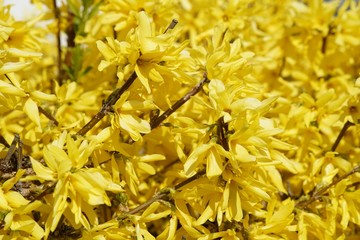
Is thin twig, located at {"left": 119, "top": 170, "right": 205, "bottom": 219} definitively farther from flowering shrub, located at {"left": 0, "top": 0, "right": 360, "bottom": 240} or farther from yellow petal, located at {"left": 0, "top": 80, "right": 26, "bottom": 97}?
yellow petal, located at {"left": 0, "top": 80, "right": 26, "bottom": 97}

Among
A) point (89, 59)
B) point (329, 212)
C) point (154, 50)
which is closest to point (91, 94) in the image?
point (89, 59)

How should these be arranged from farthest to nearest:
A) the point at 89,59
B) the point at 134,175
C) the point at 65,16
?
the point at 65,16, the point at 89,59, the point at 134,175

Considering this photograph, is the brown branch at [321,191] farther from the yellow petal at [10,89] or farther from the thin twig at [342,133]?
the yellow petal at [10,89]

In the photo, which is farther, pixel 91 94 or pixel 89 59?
pixel 89 59

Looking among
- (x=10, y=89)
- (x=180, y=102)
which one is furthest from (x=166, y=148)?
(x=10, y=89)

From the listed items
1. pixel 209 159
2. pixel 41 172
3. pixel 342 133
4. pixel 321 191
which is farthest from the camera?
pixel 342 133

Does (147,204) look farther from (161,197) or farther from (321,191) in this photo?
(321,191)

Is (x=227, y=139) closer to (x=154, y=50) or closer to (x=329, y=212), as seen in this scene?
(x=154, y=50)

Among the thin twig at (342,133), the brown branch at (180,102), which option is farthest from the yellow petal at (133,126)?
the thin twig at (342,133)
